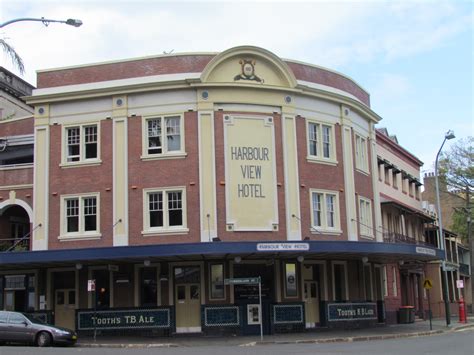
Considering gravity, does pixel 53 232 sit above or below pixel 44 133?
below

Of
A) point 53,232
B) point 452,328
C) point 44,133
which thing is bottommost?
point 452,328

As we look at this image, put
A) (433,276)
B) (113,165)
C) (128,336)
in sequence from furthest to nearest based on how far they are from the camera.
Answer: (433,276) < (113,165) < (128,336)

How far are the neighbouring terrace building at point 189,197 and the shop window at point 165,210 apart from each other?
0.21ft

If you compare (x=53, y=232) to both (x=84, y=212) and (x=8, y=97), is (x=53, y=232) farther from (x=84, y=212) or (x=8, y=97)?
(x=8, y=97)

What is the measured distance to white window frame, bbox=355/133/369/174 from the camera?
117 feet

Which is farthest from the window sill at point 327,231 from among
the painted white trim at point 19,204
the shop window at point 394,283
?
the painted white trim at point 19,204

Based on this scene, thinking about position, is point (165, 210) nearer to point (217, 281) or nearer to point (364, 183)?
point (217, 281)

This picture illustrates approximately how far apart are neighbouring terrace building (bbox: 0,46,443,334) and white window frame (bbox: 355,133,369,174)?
5.41ft

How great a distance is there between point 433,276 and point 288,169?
25.6 meters

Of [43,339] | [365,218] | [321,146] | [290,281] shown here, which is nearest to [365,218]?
[365,218]

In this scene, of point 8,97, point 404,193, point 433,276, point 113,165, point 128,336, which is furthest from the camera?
point 433,276

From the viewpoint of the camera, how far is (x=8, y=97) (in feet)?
138

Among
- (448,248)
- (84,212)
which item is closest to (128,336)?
(84,212)

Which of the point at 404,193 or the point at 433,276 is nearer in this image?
the point at 404,193
